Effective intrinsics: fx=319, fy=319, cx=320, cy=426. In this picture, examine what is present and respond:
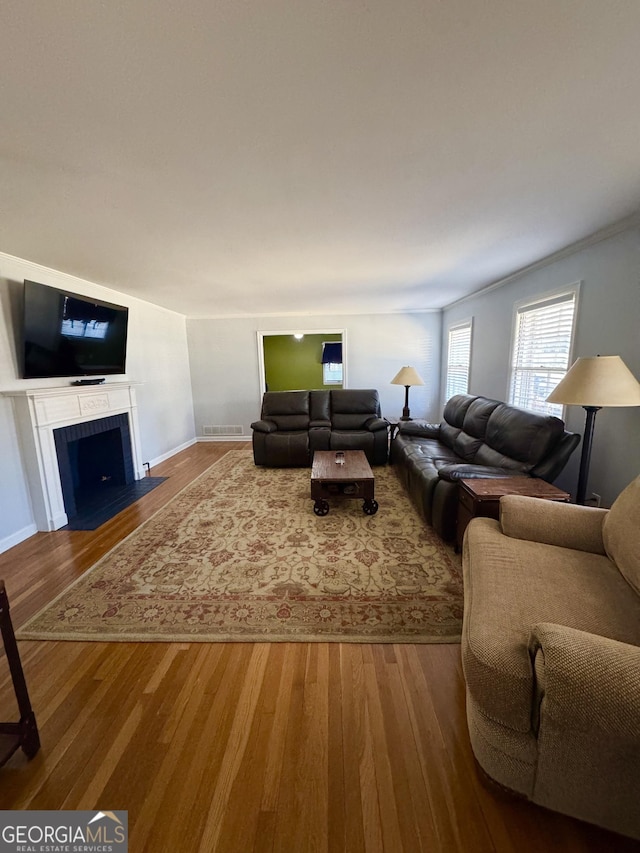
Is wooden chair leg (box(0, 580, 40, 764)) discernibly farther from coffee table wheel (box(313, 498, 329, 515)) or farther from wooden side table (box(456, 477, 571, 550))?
wooden side table (box(456, 477, 571, 550))

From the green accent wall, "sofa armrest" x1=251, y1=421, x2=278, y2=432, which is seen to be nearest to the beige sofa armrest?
"sofa armrest" x1=251, y1=421, x2=278, y2=432

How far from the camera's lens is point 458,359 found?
5.09m

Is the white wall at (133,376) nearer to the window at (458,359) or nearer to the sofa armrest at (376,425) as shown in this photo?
the sofa armrest at (376,425)

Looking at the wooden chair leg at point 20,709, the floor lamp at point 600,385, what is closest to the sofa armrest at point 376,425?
the floor lamp at point 600,385

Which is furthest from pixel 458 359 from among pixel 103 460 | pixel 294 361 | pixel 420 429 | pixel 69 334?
pixel 103 460

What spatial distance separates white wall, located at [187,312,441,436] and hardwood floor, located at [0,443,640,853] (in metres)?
4.65

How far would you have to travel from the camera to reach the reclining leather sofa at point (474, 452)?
238cm

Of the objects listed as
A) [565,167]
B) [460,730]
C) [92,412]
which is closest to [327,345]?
[92,412]

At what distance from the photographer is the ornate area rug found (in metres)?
1.72

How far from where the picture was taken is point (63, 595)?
2010 millimetres

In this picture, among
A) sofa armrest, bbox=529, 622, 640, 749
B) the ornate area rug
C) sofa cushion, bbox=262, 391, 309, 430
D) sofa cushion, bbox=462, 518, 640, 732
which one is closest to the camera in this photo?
sofa armrest, bbox=529, 622, 640, 749

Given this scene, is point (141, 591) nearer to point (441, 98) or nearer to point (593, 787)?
point (593, 787)

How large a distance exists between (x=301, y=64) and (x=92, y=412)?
11.4ft

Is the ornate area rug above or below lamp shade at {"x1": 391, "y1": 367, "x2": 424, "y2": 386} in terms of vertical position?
below
